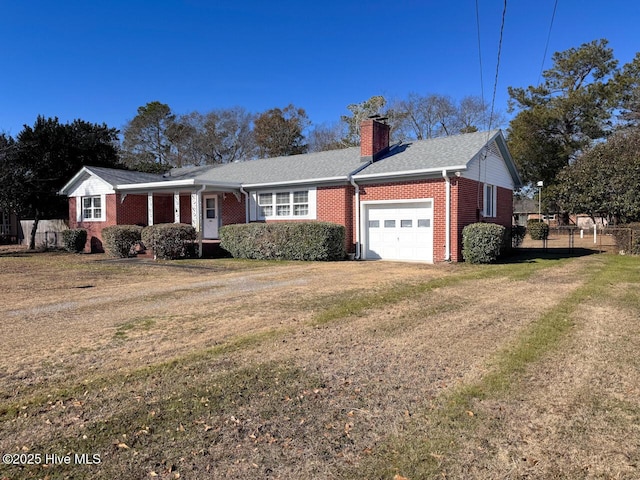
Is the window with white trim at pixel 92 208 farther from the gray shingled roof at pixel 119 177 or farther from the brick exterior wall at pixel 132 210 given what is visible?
the brick exterior wall at pixel 132 210

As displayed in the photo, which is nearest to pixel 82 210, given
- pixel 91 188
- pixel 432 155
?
pixel 91 188

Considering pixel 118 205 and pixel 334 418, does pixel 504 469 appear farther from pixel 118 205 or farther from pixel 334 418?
pixel 118 205

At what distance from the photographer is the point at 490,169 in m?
17.3

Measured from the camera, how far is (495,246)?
13.8 m

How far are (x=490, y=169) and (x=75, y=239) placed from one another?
18.0m

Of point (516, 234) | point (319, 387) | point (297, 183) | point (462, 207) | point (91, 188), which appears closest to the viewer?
point (319, 387)

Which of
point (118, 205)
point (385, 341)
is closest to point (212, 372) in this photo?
point (385, 341)

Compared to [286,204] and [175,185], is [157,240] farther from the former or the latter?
[286,204]

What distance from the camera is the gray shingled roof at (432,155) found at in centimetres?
1499

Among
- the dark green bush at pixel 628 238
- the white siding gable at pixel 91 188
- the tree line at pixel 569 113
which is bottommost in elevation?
the dark green bush at pixel 628 238

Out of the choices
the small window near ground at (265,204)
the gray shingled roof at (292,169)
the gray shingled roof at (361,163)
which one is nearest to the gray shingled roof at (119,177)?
the gray shingled roof at (292,169)

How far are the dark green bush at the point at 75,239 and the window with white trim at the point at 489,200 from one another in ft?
56.8

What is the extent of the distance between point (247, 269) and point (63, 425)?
999cm

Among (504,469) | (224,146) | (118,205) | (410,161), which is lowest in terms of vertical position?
(504,469)
